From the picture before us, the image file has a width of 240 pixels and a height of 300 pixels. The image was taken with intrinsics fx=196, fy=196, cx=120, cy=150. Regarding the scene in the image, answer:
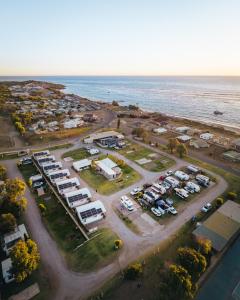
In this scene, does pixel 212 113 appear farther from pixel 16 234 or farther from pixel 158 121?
pixel 16 234

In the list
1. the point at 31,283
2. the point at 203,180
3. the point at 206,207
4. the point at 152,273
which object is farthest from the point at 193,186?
the point at 31,283

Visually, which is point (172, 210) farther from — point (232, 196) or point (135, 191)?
point (232, 196)

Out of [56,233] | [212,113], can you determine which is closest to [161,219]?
[56,233]

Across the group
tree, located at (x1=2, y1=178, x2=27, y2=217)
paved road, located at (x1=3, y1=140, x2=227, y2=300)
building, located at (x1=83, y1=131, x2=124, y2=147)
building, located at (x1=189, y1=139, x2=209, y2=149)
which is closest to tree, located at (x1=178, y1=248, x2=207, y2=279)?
paved road, located at (x1=3, y1=140, x2=227, y2=300)

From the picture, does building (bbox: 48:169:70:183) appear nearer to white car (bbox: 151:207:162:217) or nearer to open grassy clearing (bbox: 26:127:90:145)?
white car (bbox: 151:207:162:217)

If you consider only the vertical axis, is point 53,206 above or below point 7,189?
below

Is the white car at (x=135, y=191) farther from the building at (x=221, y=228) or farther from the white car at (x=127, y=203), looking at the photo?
the building at (x=221, y=228)
